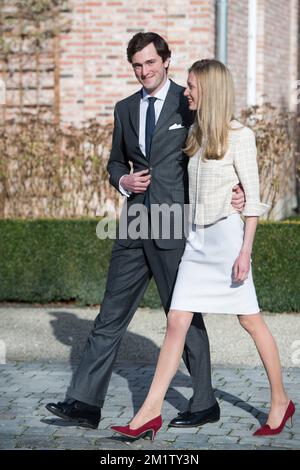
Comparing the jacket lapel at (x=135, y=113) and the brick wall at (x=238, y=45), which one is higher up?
the brick wall at (x=238, y=45)

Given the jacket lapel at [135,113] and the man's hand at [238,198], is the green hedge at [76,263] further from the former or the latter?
the man's hand at [238,198]

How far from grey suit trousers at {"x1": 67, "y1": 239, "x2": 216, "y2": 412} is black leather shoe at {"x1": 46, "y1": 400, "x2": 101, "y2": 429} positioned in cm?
3

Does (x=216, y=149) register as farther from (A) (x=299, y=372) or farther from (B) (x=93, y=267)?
(B) (x=93, y=267)

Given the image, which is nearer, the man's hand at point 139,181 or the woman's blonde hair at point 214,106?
the woman's blonde hair at point 214,106

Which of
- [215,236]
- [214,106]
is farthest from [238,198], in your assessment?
[214,106]

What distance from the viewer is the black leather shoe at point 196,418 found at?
544cm

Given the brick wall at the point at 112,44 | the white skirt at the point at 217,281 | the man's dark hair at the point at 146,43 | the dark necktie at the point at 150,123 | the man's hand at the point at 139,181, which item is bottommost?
the white skirt at the point at 217,281

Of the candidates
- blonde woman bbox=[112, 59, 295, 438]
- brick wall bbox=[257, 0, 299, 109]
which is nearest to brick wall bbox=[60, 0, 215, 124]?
brick wall bbox=[257, 0, 299, 109]

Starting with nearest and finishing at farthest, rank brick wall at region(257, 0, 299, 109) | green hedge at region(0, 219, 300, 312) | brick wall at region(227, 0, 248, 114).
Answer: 1. green hedge at region(0, 219, 300, 312)
2. brick wall at region(227, 0, 248, 114)
3. brick wall at region(257, 0, 299, 109)

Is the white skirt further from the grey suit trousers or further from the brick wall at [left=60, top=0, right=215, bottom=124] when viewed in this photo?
the brick wall at [left=60, top=0, right=215, bottom=124]

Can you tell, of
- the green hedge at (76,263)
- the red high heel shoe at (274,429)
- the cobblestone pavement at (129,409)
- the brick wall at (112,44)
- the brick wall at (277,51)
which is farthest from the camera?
the brick wall at (277,51)

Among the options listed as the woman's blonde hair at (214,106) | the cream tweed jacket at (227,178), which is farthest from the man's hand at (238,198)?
the woman's blonde hair at (214,106)

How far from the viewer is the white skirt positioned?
5.21 m
